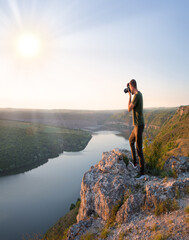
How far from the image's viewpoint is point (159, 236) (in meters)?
3.45

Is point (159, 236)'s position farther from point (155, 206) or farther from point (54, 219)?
point (54, 219)

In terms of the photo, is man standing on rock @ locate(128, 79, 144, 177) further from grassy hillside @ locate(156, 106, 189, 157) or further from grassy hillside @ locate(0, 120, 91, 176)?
grassy hillside @ locate(0, 120, 91, 176)

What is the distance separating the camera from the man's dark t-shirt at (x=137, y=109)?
5.30 meters

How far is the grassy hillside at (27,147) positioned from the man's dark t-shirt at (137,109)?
46.2 m

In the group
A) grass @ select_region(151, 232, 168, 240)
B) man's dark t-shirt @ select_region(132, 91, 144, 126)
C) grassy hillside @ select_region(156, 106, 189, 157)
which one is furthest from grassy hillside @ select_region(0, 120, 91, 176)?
grass @ select_region(151, 232, 168, 240)

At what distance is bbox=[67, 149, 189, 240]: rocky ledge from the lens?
3.95 m

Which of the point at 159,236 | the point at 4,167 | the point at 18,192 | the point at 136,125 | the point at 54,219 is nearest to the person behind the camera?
the point at 159,236

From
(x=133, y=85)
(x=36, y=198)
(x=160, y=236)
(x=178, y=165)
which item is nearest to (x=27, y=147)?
(x=36, y=198)

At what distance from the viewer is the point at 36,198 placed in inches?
1196

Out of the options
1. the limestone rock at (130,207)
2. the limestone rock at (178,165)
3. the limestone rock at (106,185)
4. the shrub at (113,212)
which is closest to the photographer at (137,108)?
the limestone rock at (106,185)

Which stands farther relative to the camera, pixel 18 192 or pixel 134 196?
pixel 18 192

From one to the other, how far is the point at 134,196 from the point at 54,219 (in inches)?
974

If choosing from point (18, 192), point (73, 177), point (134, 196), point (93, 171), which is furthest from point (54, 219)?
point (134, 196)

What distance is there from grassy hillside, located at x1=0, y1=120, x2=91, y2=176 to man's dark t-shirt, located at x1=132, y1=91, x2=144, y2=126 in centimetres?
4622
